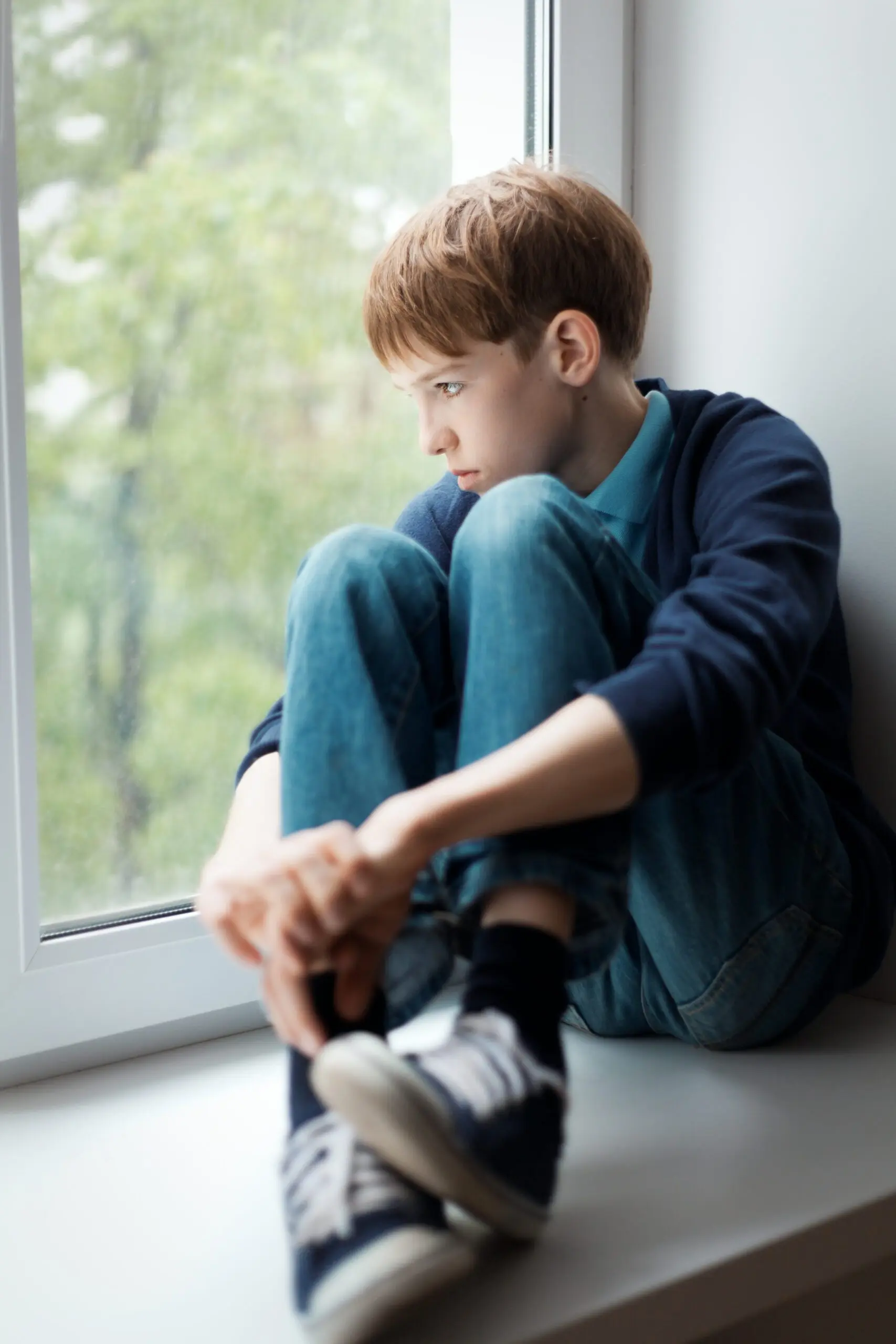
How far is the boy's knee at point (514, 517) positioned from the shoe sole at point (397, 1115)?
307mm

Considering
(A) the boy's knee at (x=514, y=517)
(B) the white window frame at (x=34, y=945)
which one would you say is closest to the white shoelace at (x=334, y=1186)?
(A) the boy's knee at (x=514, y=517)

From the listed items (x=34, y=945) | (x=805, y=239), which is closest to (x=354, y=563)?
(x=34, y=945)

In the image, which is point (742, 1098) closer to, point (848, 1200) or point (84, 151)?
point (848, 1200)

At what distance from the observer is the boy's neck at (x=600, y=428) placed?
3.43 ft

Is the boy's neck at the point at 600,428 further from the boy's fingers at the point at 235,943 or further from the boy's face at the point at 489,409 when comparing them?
the boy's fingers at the point at 235,943

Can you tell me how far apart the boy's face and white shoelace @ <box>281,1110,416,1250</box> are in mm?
551

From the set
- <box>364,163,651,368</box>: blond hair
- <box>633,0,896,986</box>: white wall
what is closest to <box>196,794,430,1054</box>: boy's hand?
<box>364,163,651,368</box>: blond hair

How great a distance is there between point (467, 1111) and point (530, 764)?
182 mm

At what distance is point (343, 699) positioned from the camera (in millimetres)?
756

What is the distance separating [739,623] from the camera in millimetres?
756

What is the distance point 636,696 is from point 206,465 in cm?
60

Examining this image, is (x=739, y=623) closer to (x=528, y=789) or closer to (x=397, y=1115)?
(x=528, y=789)

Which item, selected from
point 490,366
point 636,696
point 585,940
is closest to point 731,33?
point 490,366

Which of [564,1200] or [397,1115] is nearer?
[397,1115]
